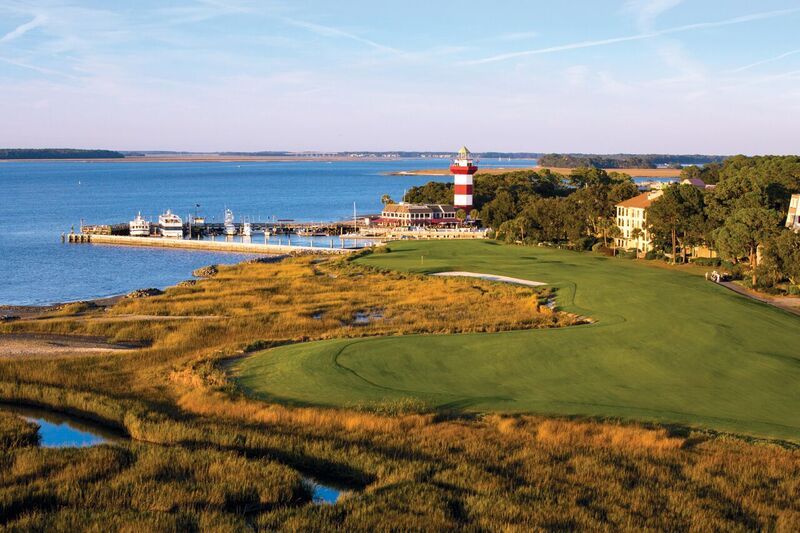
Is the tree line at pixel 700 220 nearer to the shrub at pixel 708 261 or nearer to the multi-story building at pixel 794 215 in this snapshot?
the multi-story building at pixel 794 215


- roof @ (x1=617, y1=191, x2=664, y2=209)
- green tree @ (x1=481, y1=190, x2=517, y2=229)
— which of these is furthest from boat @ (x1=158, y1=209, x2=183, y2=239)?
roof @ (x1=617, y1=191, x2=664, y2=209)

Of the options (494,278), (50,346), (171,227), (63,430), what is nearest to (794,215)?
(494,278)

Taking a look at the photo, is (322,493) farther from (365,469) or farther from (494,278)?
(494,278)

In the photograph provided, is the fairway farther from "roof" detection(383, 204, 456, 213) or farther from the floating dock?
"roof" detection(383, 204, 456, 213)

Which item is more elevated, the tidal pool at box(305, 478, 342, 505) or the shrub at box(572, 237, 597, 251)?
the tidal pool at box(305, 478, 342, 505)

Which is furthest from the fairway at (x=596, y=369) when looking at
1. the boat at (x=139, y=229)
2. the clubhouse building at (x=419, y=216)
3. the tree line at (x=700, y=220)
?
the boat at (x=139, y=229)

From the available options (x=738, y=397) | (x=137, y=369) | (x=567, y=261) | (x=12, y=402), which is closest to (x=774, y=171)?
(x=567, y=261)
